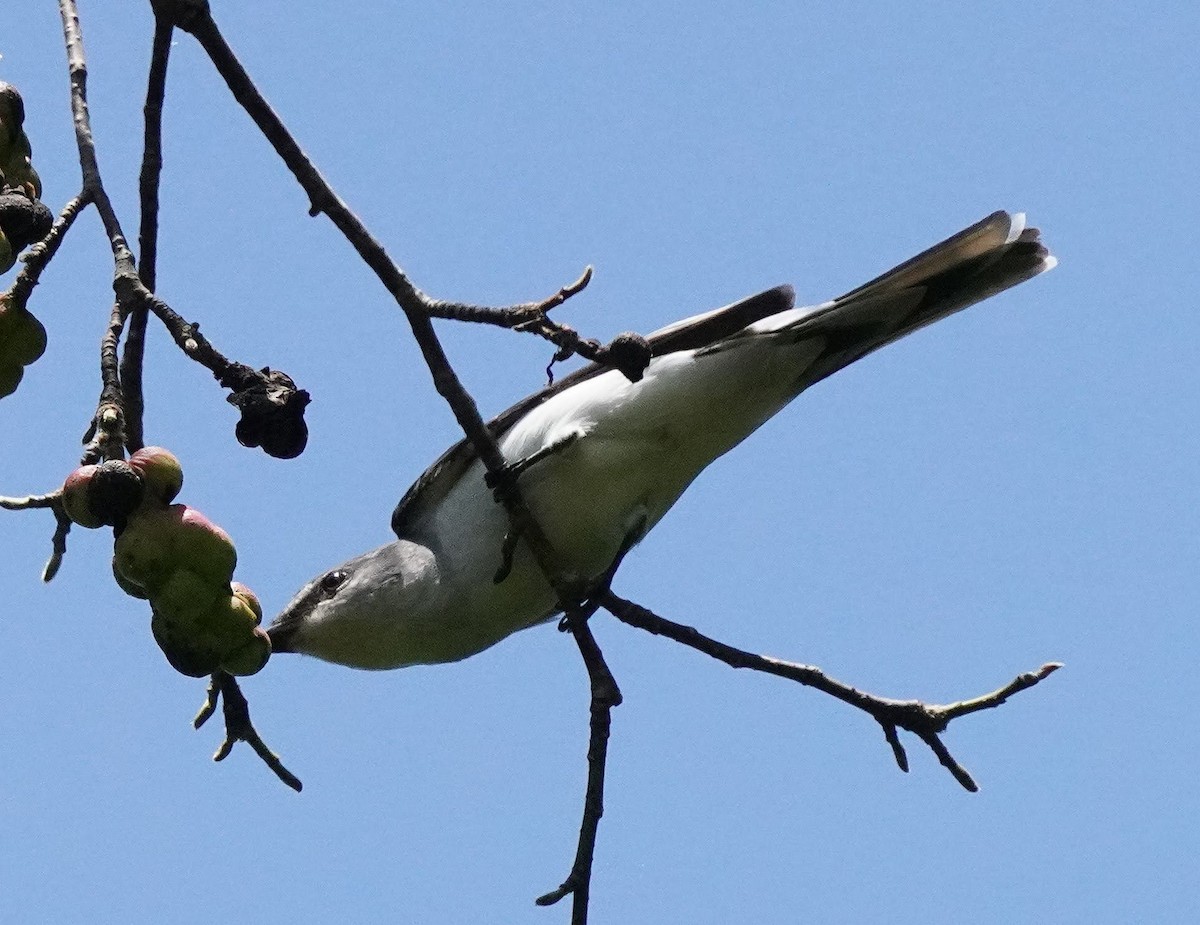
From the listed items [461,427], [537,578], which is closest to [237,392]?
[461,427]

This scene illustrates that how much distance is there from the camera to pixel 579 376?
19.4 feet

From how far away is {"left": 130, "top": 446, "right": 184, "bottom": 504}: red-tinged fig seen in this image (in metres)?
2.77

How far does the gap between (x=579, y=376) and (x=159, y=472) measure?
3263 mm

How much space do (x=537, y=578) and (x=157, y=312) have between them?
258 cm

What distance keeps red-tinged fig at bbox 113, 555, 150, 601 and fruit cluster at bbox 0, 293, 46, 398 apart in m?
0.55

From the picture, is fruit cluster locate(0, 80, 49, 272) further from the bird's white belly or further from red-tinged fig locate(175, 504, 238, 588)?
the bird's white belly

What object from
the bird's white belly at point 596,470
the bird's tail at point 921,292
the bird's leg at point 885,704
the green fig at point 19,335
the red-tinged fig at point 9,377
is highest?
the bird's tail at point 921,292

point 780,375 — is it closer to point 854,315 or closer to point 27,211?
point 854,315

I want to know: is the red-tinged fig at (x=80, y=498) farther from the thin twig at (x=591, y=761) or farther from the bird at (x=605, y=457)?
the bird at (x=605, y=457)

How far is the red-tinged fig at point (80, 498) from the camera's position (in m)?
2.67

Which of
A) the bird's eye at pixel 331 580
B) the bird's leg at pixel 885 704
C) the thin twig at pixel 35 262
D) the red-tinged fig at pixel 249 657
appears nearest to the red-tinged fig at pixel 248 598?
the red-tinged fig at pixel 249 657

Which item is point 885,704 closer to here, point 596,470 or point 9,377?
point 596,470

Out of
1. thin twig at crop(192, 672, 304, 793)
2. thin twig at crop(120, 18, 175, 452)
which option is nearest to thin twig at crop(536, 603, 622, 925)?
thin twig at crop(192, 672, 304, 793)

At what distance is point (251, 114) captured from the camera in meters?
3.59
